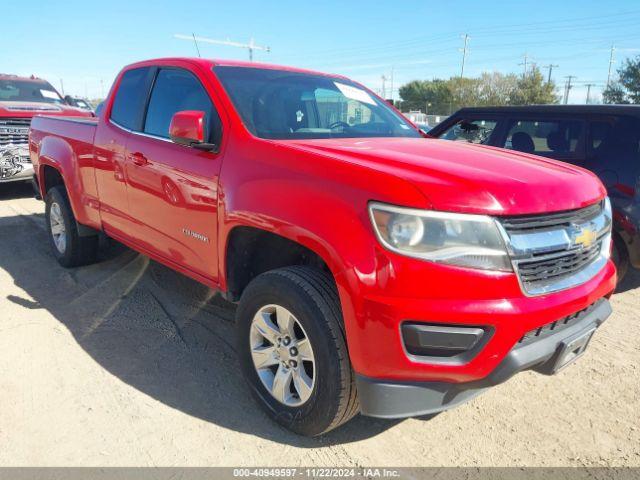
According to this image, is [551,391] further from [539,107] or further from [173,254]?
[539,107]

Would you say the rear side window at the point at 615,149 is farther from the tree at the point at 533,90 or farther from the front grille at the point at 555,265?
the tree at the point at 533,90

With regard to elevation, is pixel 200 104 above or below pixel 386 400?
above

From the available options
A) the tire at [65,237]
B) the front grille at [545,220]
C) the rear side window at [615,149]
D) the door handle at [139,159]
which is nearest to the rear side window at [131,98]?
the door handle at [139,159]

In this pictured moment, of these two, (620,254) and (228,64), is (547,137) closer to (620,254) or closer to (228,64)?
(620,254)

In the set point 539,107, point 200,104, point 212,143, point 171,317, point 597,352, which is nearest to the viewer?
point 212,143

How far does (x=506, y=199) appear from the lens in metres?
1.93

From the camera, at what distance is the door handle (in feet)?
10.8

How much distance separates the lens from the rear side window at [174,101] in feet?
9.59

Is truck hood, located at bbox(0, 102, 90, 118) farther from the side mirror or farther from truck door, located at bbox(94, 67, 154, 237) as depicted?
the side mirror

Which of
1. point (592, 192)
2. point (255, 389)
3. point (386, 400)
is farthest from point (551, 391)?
point (255, 389)

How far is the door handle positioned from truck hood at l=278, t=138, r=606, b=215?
3.88ft

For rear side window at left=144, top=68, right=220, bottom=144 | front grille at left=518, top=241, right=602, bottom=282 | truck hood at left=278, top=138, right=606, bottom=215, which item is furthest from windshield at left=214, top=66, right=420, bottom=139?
front grille at left=518, top=241, right=602, bottom=282

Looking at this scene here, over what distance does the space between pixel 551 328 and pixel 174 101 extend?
265 centimetres

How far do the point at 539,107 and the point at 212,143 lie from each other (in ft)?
12.0
